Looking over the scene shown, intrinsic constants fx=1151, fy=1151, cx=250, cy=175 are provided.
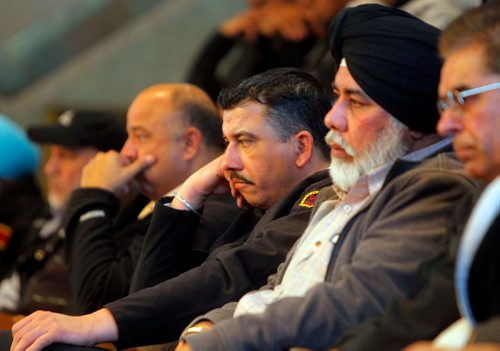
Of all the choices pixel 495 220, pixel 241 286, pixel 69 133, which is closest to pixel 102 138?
pixel 69 133

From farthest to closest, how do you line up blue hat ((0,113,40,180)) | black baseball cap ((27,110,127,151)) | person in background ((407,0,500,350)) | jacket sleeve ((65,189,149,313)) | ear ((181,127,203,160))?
blue hat ((0,113,40,180))
black baseball cap ((27,110,127,151))
ear ((181,127,203,160))
jacket sleeve ((65,189,149,313))
person in background ((407,0,500,350))

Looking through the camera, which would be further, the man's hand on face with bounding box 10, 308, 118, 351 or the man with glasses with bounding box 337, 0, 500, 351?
the man's hand on face with bounding box 10, 308, 118, 351

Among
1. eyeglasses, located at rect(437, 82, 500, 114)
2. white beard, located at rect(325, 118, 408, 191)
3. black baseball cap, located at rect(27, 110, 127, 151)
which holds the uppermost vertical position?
eyeglasses, located at rect(437, 82, 500, 114)

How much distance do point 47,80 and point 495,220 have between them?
5621mm

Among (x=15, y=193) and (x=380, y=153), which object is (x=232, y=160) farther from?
(x=15, y=193)

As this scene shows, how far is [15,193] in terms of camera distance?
563 cm

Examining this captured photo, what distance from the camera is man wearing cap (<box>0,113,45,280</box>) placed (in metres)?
5.22

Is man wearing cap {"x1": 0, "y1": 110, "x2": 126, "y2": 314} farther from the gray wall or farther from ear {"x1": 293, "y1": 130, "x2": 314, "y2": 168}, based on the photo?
the gray wall

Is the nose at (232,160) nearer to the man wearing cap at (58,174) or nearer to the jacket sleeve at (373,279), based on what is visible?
the jacket sleeve at (373,279)

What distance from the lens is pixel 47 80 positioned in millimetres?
7383

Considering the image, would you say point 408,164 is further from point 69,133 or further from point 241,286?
point 69,133

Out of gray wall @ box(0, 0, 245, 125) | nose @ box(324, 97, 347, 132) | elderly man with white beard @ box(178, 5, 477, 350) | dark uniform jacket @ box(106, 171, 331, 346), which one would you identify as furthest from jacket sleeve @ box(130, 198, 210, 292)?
gray wall @ box(0, 0, 245, 125)

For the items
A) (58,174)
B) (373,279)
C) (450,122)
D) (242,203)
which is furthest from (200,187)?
(58,174)

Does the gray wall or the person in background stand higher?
the person in background
